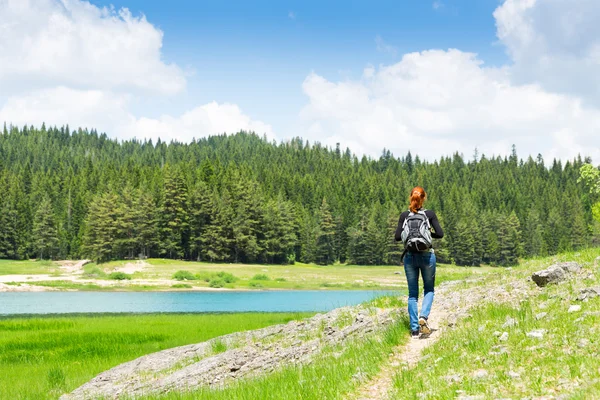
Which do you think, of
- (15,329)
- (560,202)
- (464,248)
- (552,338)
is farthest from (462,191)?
(552,338)

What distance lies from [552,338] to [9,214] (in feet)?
446

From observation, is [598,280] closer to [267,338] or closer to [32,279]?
[267,338]

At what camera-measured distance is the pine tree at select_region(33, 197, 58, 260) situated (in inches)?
4756

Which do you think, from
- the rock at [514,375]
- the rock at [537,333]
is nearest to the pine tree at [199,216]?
the rock at [537,333]

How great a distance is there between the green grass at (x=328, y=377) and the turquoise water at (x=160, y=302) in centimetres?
3175

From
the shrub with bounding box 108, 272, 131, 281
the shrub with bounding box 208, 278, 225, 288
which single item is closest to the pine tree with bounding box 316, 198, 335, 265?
the shrub with bounding box 208, 278, 225, 288

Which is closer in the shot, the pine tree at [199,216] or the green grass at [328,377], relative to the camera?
the green grass at [328,377]

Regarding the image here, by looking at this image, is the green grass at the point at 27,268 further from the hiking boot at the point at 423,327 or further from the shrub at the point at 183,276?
the hiking boot at the point at 423,327

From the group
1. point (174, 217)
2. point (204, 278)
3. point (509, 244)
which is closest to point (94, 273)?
point (204, 278)

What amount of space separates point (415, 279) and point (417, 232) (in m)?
1.15

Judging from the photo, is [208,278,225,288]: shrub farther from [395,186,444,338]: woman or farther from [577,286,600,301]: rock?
[577,286,600,301]: rock

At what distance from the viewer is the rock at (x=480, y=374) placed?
26.6 feet

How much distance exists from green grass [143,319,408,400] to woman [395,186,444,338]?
18.8 inches

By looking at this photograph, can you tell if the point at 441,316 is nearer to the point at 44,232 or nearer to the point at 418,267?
the point at 418,267
